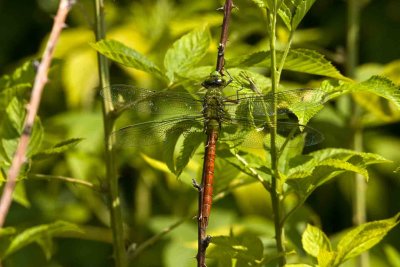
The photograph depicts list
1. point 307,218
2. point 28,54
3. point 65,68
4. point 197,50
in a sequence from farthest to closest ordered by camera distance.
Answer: point 28,54 → point 65,68 → point 307,218 → point 197,50

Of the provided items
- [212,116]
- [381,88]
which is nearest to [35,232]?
[212,116]

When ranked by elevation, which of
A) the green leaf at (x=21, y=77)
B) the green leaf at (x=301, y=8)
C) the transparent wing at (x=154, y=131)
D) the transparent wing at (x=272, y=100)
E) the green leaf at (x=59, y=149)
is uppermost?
the green leaf at (x=301, y=8)

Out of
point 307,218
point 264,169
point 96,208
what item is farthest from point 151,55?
point 264,169

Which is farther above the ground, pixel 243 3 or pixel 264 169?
pixel 243 3

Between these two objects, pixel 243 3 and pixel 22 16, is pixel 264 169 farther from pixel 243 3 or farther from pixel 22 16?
pixel 22 16

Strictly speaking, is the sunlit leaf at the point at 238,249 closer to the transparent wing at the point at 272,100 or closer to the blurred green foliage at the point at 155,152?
the transparent wing at the point at 272,100

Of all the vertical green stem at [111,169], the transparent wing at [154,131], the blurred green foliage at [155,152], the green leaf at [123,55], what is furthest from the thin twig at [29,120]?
the blurred green foliage at [155,152]

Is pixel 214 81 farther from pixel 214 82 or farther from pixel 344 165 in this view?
pixel 344 165
